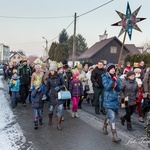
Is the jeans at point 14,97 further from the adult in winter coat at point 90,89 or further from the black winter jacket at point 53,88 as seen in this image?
the black winter jacket at point 53,88

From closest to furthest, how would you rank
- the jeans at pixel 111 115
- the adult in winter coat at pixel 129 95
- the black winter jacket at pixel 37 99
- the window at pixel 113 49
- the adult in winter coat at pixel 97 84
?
the jeans at pixel 111 115 → the adult in winter coat at pixel 129 95 → the black winter jacket at pixel 37 99 → the adult in winter coat at pixel 97 84 → the window at pixel 113 49

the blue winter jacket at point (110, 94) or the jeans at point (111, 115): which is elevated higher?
the blue winter jacket at point (110, 94)

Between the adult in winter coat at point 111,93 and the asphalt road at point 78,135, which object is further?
the adult in winter coat at point 111,93

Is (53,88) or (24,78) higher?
(24,78)

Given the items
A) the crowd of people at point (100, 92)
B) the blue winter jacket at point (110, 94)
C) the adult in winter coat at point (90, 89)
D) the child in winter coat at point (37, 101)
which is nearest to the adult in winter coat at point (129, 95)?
the crowd of people at point (100, 92)

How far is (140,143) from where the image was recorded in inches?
247

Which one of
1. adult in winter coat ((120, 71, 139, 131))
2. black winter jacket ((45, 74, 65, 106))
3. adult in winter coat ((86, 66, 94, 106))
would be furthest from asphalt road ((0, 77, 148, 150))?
adult in winter coat ((86, 66, 94, 106))

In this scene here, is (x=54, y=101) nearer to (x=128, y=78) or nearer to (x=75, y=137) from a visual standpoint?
(x=75, y=137)

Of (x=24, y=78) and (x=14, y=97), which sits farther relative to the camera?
(x=24, y=78)

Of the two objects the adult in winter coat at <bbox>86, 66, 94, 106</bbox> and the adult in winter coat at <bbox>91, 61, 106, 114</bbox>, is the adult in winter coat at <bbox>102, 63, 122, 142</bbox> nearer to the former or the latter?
the adult in winter coat at <bbox>91, 61, 106, 114</bbox>

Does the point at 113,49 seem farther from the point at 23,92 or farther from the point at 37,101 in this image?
the point at 37,101

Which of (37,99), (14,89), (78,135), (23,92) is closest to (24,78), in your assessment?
(23,92)

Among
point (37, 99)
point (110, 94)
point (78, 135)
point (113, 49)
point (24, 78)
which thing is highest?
point (113, 49)

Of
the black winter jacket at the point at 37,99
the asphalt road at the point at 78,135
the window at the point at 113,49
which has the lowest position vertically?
the asphalt road at the point at 78,135
